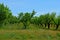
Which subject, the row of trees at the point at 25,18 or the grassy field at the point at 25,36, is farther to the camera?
the row of trees at the point at 25,18

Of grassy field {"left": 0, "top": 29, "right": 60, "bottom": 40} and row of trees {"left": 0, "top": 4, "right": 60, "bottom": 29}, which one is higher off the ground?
row of trees {"left": 0, "top": 4, "right": 60, "bottom": 29}

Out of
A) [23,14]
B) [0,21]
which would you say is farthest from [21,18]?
[0,21]

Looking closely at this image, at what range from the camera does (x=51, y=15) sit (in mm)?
72938

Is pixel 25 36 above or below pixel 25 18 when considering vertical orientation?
below

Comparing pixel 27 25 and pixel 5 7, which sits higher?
pixel 5 7

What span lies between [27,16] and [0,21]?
1024 cm

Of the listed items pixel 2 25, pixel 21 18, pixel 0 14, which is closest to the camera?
pixel 0 14

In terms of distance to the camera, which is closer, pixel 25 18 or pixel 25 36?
pixel 25 36

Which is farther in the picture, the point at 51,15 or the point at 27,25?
the point at 51,15

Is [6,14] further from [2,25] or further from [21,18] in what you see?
[21,18]

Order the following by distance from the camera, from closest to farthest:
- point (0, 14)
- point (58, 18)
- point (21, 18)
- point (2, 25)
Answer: point (0, 14), point (2, 25), point (21, 18), point (58, 18)

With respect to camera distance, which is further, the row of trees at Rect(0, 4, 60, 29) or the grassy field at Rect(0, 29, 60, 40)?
the row of trees at Rect(0, 4, 60, 29)

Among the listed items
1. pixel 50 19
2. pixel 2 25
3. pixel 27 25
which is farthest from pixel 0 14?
pixel 50 19

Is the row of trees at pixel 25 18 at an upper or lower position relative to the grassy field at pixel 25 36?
upper
